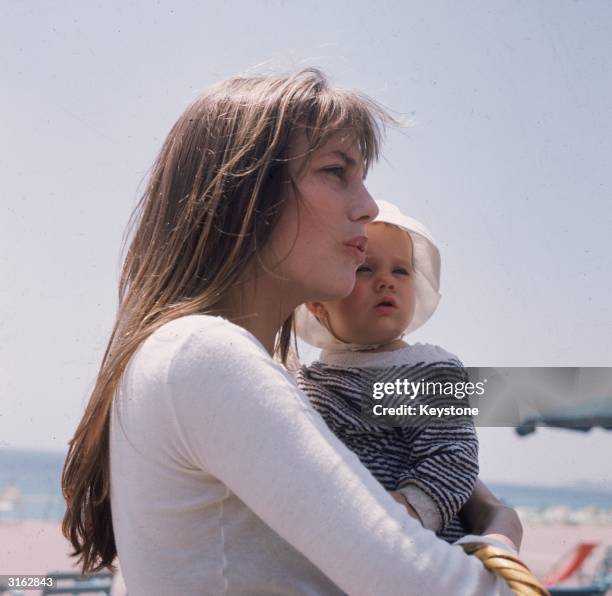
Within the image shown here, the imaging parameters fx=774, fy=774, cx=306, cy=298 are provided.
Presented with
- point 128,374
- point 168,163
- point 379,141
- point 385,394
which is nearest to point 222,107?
point 168,163

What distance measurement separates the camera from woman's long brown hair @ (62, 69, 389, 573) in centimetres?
104

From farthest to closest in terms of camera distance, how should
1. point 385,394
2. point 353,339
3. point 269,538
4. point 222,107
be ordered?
point 353,339 → point 385,394 → point 222,107 → point 269,538

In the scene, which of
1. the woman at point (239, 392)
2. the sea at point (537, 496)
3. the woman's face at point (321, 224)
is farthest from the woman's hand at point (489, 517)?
the sea at point (537, 496)

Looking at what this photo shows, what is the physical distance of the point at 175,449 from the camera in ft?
2.69

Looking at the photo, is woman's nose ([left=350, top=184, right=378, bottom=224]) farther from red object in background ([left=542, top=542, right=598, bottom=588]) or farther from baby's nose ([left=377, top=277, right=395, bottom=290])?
red object in background ([left=542, top=542, right=598, bottom=588])

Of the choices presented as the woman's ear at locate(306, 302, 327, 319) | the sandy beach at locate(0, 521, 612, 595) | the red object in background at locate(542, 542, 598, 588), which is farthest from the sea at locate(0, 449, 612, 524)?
the woman's ear at locate(306, 302, 327, 319)

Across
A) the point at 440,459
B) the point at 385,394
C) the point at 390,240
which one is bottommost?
the point at 440,459

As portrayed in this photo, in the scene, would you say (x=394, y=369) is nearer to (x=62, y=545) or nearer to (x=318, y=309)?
(x=318, y=309)

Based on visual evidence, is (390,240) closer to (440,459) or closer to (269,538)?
(440,459)

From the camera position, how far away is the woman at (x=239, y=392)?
73cm

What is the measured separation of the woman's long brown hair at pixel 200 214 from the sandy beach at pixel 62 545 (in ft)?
0.56

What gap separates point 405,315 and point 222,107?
26.2 inches

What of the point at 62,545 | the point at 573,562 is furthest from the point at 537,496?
the point at 62,545

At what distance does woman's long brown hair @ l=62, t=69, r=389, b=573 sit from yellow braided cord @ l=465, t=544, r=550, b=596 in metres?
0.46
